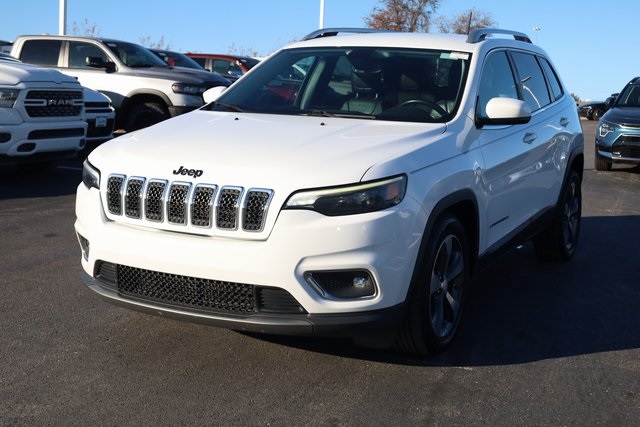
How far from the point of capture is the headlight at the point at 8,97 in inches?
360

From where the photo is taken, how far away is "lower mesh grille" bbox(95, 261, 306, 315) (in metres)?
3.75

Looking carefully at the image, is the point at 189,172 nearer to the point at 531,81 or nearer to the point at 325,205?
the point at 325,205

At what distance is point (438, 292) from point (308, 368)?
2.70ft

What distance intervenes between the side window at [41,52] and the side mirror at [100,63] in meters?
0.85

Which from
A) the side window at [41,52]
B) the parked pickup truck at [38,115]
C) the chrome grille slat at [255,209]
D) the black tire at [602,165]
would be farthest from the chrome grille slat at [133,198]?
the black tire at [602,165]

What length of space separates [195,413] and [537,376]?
1779 mm

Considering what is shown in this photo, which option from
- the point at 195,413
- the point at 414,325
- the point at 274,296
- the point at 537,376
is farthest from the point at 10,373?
the point at 537,376

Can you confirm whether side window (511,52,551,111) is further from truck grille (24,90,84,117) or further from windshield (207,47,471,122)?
truck grille (24,90,84,117)

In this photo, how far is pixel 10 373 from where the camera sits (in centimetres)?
Result: 396

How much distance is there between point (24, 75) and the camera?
30.9ft

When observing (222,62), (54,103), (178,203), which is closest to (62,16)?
(222,62)

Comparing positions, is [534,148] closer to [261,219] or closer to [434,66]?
[434,66]

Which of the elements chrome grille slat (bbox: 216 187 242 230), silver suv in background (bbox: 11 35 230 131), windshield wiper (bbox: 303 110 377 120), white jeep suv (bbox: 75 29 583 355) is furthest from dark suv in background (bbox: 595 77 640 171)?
chrome grille slat (bbox: 216 187 242 230)

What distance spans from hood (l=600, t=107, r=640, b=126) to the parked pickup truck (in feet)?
29.4
